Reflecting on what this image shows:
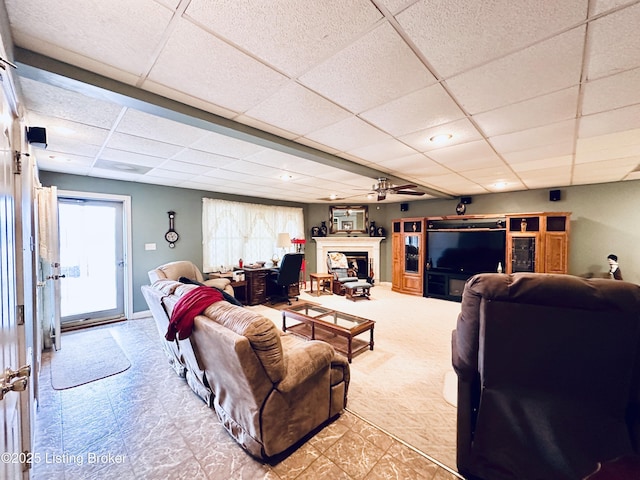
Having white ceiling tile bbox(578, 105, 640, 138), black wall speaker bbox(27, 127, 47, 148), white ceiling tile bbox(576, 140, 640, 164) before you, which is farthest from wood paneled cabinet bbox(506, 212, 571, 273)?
black wall speaker bbox(27, 127, 47, 148)

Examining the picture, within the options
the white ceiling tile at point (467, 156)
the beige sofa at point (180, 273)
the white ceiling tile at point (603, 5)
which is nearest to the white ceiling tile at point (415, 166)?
the white ceiling tile at point (467, 156)

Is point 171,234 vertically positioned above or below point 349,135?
below

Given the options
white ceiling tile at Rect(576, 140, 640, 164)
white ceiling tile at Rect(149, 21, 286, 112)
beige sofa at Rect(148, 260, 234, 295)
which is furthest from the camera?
beige sofa at Rect(148, 260, 234, 295)

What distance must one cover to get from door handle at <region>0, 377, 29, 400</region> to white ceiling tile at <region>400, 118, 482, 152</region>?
2.92 m

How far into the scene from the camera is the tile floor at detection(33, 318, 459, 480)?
5.54ft

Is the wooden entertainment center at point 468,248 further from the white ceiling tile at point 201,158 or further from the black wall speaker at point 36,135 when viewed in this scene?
the black wall speaker at point 36,135

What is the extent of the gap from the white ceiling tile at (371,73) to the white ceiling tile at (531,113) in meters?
0.85

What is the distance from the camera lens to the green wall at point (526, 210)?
4.67 meters

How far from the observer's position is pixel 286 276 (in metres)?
5.76

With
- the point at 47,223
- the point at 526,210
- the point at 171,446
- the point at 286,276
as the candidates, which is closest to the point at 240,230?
the point at 286,276

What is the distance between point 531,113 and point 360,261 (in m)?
6.00

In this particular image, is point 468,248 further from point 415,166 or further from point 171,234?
point 171,234

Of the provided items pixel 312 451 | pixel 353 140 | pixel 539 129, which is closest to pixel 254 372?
pixel 312 451

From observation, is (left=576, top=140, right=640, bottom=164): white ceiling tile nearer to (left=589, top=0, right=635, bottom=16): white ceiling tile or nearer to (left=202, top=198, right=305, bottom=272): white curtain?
(left=589, top=0, right=635, bottom=16): white ceiling tile
